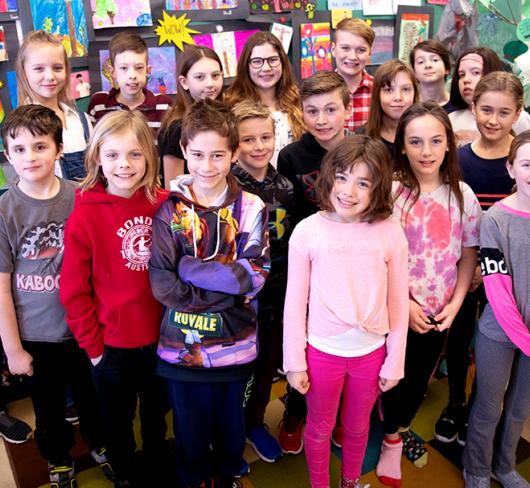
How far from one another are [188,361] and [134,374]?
7.4 inches

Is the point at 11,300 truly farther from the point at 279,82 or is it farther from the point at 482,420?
the point at 482,420

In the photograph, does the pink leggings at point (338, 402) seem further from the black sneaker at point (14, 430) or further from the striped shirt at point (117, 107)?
the striped shirt at point (117, 107)

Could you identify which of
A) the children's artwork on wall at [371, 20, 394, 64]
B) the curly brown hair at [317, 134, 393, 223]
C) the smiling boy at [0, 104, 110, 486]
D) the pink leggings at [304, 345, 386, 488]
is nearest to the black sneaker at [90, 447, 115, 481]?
the smiling boy at [0, 104, 110, 486]

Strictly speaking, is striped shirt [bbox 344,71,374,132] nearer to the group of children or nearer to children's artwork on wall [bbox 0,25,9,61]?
the group of children

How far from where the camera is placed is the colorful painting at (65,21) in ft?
6.78

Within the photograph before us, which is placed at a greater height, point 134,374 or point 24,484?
point 134,374

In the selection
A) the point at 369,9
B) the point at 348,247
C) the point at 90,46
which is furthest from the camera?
the point at 369,9

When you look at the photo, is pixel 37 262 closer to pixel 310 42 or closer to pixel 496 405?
pixel 496 405

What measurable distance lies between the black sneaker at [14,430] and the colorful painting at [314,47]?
2194mm

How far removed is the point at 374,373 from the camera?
4.75ft

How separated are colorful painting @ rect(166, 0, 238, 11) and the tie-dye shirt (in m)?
1.49

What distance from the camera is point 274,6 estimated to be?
268cm

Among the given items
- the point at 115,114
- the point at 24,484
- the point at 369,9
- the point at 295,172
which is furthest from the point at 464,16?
the point at 24,484

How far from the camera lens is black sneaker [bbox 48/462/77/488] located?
65.2 inches
